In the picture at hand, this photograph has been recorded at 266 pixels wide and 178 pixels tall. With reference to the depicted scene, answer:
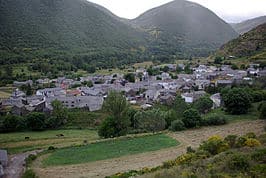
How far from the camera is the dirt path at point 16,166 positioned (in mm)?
22498

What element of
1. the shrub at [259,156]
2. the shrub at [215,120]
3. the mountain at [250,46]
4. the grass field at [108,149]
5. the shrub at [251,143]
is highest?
the mountain at [250,46]

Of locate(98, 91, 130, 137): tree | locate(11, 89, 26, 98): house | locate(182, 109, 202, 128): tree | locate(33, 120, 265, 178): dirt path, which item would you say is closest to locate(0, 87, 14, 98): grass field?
locate(11, 89, 26, 98): house

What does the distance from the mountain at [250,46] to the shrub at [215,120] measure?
4383 cm

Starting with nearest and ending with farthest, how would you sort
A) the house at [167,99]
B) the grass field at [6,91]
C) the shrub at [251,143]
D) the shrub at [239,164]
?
the shrub at [239,164] → the shrub at [251,143] → the house at [167,99] → the grass field at [6,91]

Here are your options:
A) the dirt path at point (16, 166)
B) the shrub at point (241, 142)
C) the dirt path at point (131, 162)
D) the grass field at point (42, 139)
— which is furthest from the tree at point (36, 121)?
the shrub at point (241, 142)

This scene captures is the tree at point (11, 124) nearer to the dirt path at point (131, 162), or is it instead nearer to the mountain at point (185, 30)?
the dirt path at point (131, 162)

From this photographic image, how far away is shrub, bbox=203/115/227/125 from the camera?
30469mm

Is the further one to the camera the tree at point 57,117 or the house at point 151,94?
the house at point 151,94

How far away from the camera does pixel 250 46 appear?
256 ft

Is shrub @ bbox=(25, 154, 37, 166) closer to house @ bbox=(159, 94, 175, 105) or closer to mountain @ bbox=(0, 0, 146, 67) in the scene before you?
house @ bbox=(159, 94, 175, 105)

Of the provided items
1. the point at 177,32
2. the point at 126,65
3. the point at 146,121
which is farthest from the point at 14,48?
the point at 177,32

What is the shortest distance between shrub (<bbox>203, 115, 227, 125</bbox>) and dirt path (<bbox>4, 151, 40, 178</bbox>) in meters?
15.1

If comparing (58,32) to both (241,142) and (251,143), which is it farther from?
(251,143)

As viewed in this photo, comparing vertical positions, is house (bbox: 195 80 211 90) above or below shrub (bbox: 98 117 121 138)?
above
